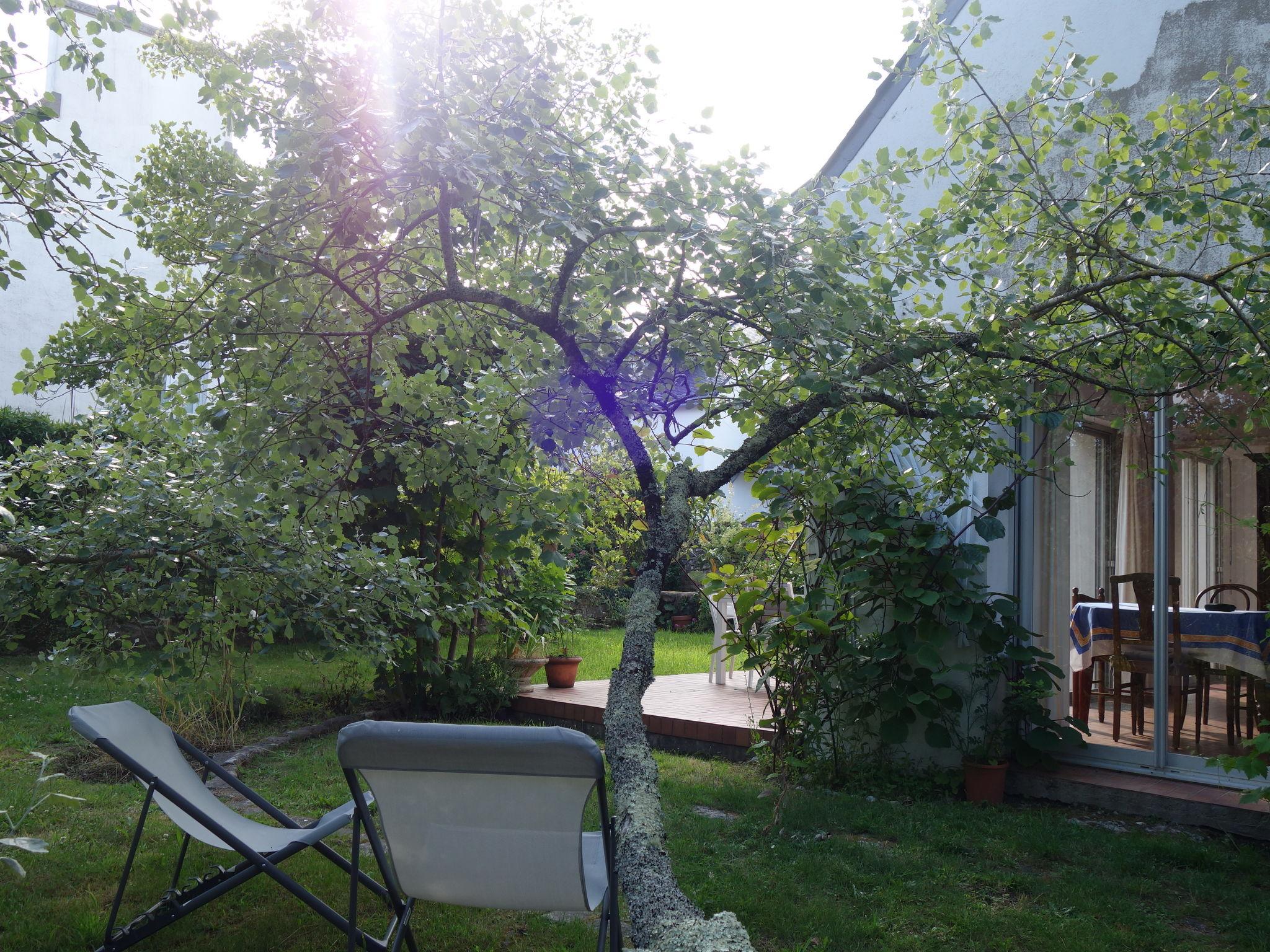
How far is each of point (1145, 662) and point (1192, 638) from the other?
1.02ft

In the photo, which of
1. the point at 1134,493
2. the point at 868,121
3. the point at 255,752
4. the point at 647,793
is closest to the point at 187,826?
the point at 647,793

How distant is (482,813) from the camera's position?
2.65m

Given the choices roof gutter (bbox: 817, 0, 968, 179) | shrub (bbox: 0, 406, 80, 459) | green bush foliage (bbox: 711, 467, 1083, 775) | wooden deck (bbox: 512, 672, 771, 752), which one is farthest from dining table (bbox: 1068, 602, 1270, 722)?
shrub (bbox: 0, 406, 80, 459)

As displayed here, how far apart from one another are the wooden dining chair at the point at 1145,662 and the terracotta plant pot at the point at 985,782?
844 millimetres

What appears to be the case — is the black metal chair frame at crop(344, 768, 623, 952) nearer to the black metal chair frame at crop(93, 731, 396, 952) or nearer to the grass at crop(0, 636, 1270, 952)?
the black metal chair frame at crop(93, 731, 396, 952)

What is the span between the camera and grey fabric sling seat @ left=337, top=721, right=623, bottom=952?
2.52m

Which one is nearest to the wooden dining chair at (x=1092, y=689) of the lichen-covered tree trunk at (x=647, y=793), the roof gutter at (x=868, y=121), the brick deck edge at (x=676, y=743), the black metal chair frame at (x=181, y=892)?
the brick deck edge at (x=676, y=743)

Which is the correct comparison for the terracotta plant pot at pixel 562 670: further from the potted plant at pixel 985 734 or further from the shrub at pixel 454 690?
the potted plant at pixel 985 734

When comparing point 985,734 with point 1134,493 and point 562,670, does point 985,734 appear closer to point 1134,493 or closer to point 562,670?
point 1134,493

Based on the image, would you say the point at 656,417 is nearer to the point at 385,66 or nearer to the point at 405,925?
the point at 385,66

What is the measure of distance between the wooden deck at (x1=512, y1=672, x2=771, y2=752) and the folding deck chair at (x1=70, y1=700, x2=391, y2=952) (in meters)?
2.50

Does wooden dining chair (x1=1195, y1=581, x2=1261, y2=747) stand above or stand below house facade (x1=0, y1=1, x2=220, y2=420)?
below

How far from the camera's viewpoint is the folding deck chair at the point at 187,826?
290cm

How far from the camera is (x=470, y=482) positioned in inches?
129
